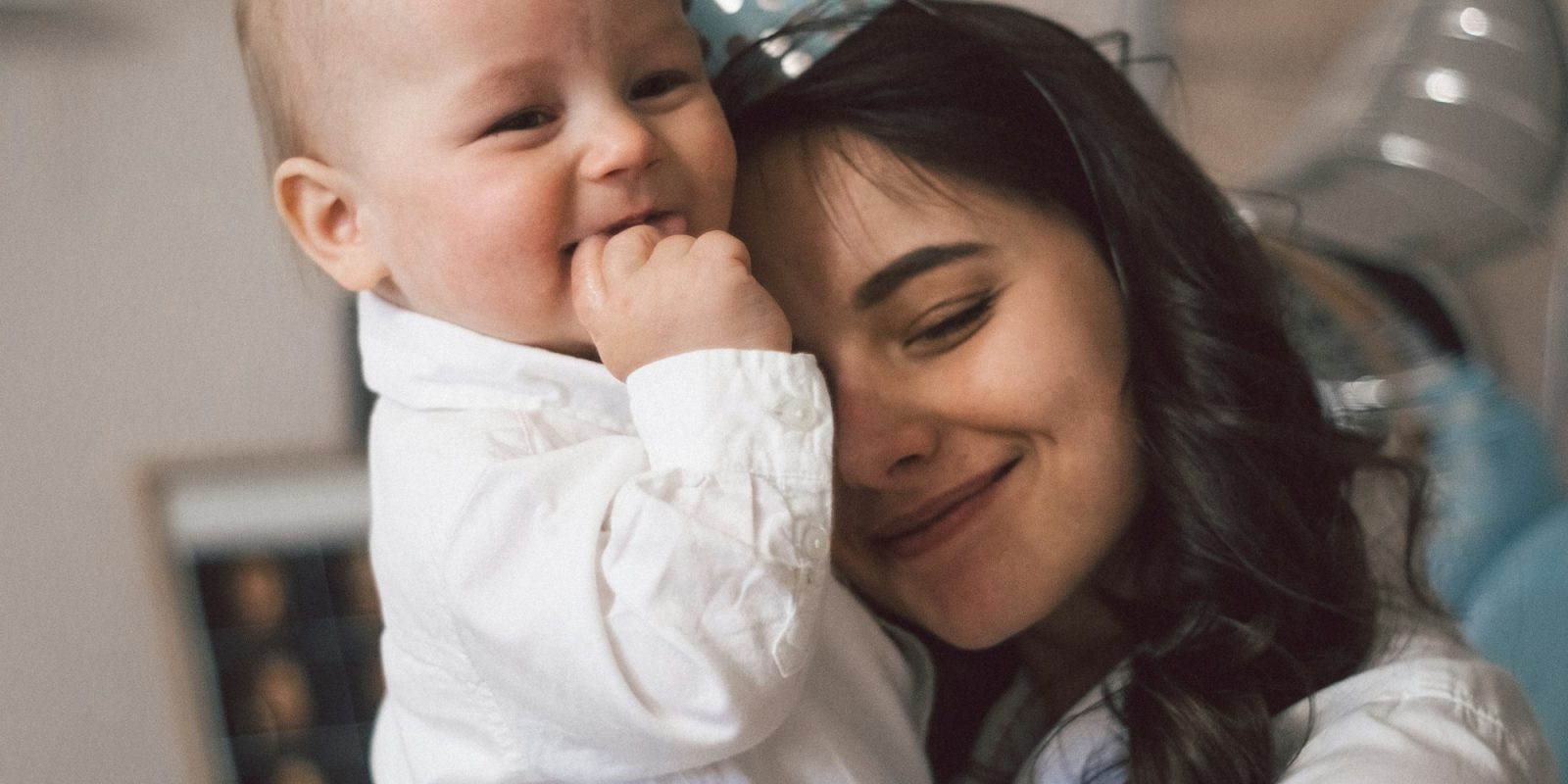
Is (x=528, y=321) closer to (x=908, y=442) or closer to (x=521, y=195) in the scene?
(x=521, y=195)

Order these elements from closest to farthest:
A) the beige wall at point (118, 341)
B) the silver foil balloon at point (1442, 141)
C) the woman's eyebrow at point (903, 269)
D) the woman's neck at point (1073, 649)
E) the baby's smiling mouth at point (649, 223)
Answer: the baby's smiling mouth at point (649, 223) < the woman's eyebrow at point (903, 269) < the woman's neck at point (1073, 649) < the silver foil balloon at point (1442, 141) < the beige wall at point (118, 341)

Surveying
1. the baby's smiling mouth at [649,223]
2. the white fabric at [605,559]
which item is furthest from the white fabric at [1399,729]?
the baby's smiling mouth at [649,223]

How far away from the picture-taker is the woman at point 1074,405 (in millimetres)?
863

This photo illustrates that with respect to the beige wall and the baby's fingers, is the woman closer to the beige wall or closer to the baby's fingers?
the baby's fingers

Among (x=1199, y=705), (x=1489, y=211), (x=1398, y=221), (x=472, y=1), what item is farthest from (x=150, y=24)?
(x=1489, y=211)

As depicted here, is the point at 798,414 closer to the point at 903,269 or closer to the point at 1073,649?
the point at 903,269

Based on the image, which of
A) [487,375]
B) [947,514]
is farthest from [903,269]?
[487,375]

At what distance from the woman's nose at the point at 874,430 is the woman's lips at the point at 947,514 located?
0.05 meters

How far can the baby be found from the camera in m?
0.65

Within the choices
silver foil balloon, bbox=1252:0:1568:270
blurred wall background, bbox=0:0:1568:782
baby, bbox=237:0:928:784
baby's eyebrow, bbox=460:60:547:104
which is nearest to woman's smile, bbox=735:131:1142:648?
baby, bbox=237:0:928:784

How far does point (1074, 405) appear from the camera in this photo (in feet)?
2.90

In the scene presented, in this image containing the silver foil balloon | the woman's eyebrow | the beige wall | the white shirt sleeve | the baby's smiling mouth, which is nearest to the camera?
the white shirt sleeve

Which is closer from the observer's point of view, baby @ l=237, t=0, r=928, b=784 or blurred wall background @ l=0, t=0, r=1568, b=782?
baby @ l=237, t=0, r=928, b=784

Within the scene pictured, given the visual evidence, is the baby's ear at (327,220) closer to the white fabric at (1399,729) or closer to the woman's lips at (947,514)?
the woman's lips at (947,514)
